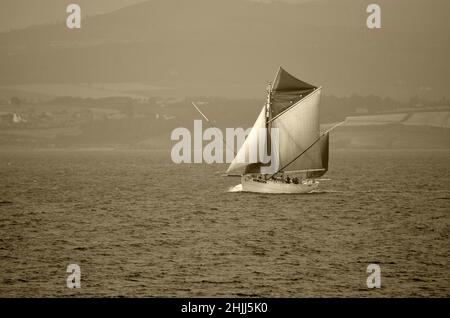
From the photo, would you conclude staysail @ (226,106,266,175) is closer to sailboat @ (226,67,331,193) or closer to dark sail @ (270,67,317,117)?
sailboat @ (226,67,331,193)

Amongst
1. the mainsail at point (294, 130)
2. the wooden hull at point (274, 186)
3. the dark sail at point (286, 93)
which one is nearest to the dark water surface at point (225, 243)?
the wooden hull at point (274, 186)

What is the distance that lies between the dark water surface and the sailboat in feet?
10.9

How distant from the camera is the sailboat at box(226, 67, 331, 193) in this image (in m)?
87.7

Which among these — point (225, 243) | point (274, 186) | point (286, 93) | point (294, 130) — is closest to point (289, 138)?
point (294, 130)

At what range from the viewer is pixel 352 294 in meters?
42.2

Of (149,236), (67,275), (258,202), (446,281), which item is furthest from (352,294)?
(258,202)

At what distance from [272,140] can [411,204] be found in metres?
16.6

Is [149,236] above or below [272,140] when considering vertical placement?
below

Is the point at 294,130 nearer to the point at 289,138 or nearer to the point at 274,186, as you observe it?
the point at 289,138

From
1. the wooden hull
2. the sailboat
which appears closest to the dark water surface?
the wooden hull

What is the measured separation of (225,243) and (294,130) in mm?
31812

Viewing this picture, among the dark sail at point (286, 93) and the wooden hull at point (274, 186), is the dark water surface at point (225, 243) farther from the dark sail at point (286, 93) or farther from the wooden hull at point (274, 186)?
the dark sail at point (286, 93)

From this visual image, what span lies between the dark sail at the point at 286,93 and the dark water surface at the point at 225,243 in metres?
10.2
